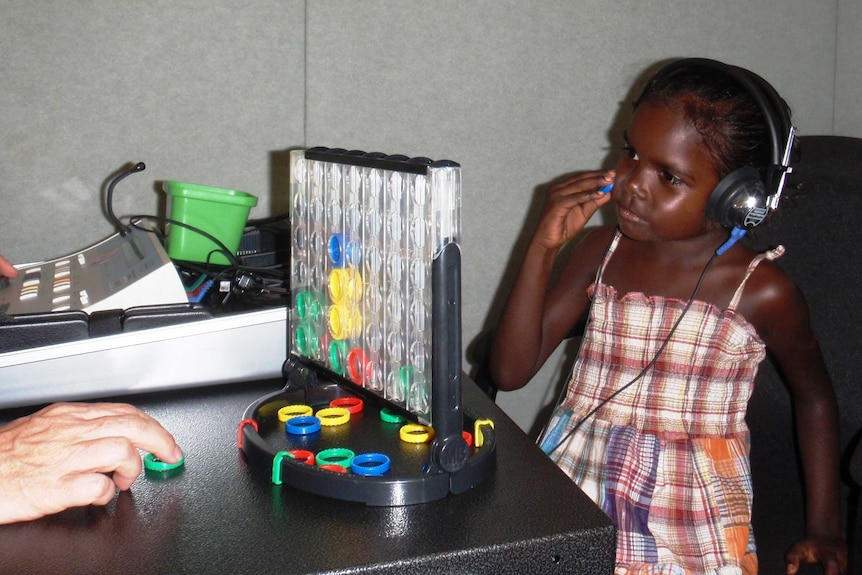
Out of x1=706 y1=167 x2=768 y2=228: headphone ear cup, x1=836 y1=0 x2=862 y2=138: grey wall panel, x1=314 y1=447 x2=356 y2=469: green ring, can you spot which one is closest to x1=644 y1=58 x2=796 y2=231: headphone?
x1=706 y1=167 x2=768 y2=228: headphone ear cup

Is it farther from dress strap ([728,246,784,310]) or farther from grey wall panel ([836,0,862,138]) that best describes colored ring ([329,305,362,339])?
grey wall panel ([836,0,862,138])

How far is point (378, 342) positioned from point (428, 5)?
1.13 meters

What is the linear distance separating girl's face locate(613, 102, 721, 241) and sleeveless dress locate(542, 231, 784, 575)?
0.43ft

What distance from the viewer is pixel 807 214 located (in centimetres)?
116

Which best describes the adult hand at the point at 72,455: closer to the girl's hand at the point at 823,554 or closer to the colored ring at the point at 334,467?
the colored ring at the point at 334,467

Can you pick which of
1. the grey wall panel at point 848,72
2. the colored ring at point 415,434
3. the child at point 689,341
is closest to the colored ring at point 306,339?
the colored ring at point 415,434

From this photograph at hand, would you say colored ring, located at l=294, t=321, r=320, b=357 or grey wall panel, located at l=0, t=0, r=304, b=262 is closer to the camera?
colored ring, located at l=294, t=321, r=320, b=357

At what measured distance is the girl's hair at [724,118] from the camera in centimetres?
114

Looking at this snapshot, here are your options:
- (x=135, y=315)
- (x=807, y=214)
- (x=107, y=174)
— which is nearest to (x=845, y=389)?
(x=807, y=214)

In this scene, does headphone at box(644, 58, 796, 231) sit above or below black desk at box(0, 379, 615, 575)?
above

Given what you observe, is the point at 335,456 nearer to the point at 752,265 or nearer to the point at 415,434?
the point at 415,434

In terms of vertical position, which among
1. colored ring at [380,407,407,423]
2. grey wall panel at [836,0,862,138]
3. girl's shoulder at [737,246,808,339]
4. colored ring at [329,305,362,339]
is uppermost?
grey wall panel at [836,0,862,138]

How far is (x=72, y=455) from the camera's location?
0.65m

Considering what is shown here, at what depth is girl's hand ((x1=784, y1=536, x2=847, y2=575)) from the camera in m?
1.10
